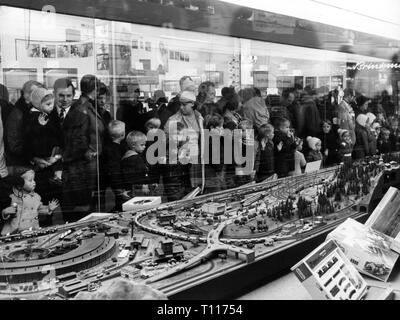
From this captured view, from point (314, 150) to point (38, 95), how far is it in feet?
8.35

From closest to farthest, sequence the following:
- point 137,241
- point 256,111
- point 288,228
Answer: point 137,241 < point 288,228 < point 256,111

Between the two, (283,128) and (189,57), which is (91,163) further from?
(283,128)

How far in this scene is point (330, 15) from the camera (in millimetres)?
4000

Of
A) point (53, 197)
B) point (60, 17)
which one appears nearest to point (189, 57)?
point (60, 17)

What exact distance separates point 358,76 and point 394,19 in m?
1.22

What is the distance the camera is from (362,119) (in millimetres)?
5082

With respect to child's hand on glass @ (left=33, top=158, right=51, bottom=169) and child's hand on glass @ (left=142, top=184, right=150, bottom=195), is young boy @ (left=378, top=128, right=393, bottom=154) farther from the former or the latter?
child's hand on glass @ (left=33, top=158, right=51, bottom=169)

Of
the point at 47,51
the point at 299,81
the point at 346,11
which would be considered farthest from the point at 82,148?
the point at 346,11

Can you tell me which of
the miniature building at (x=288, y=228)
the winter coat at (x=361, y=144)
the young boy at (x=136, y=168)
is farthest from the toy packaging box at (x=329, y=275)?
the winter coat at (x=361, y=144)

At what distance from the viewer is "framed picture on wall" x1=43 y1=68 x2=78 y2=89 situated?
304 cm

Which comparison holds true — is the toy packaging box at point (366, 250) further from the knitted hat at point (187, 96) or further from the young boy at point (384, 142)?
the young boy at point (384, 142)

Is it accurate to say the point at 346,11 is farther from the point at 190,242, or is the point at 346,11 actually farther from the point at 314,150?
the point at 190,242

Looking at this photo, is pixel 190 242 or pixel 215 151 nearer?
pixel 190 242
